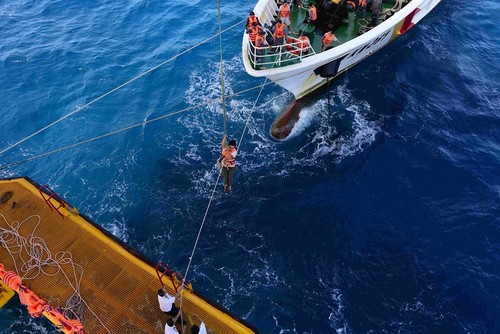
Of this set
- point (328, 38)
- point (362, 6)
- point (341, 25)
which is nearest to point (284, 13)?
point (328, 38)

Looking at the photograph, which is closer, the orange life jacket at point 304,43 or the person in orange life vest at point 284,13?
the orange life jacket at point 304,43

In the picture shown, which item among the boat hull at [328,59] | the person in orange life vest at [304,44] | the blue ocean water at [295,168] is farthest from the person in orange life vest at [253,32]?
the blue ocean water at [295,168]

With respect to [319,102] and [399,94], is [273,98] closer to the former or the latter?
[319,102]

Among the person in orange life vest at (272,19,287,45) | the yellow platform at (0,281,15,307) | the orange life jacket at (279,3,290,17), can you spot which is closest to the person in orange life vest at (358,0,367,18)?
the orange life jacket at (279,3,290,17)

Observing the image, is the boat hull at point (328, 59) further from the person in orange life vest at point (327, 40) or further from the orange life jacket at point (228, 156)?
the orange life jacket at point (228, 156)

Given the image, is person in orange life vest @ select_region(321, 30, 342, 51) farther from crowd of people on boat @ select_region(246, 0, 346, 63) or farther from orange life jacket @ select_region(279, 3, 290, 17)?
orange life jacket @ select_region(279, 3, 290, 17)

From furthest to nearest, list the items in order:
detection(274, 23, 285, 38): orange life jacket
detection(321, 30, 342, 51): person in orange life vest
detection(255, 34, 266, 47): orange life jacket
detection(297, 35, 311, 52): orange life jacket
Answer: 1. detection(321, 30, 342, 51): person in orange life vest
2. detection(274, 23, 285, 38): orange life jacket
3. detection(255, 34, 266, 47): orange life jacket
4. detection(297, 35, 311, 52): orange life jacket
